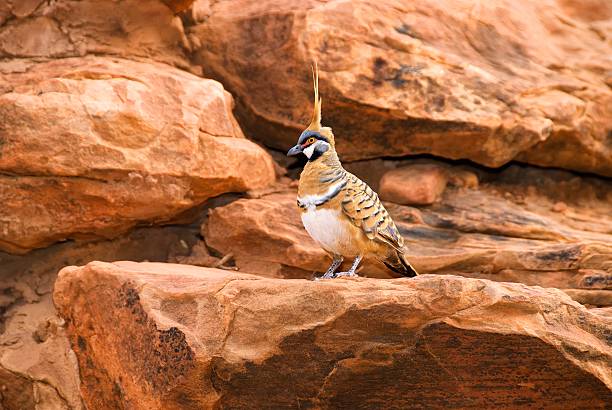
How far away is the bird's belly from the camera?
5.12m

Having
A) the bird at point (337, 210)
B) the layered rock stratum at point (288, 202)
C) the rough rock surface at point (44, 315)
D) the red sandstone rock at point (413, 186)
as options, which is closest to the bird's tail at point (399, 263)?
the bird at point (337, 210)

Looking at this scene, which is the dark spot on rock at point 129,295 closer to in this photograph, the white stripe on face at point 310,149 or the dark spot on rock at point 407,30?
the white stripe on face at point 310,149

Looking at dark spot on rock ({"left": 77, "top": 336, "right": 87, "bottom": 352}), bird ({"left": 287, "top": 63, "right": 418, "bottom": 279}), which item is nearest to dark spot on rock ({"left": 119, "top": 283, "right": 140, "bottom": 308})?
dark spot on rock ({"left": 77, "top": 336, "right": 87, "bottom": 352})

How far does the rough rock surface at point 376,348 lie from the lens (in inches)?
173

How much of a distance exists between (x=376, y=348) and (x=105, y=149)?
9.21 ft

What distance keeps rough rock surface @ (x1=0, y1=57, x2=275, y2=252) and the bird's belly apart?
1544mm

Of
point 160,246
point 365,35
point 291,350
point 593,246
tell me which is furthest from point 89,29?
point 593,246

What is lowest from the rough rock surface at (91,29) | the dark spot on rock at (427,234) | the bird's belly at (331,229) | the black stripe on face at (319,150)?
the dark spot on rock at (427,234)

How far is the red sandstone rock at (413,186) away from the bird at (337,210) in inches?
64.0

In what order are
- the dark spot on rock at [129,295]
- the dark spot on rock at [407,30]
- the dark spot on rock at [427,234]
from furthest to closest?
the dark spot on rock at [407,30], the dark spot on rock at [427,234], the dark spot on rock at [129,295]

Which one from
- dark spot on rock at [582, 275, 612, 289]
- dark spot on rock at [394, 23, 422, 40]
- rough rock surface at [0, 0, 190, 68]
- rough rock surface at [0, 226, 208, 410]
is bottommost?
rough rock surface at [0, 226, 208, 410]

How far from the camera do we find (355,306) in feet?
14.4

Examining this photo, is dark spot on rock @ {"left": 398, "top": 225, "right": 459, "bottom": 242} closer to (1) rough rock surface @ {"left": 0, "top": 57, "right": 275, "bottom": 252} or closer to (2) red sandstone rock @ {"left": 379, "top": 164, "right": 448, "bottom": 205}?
(2) red sandstone rock @ {"left": 379, "top": 164, "right": 448, "bottom": 205}

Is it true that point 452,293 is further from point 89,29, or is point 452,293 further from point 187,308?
point 89,29
